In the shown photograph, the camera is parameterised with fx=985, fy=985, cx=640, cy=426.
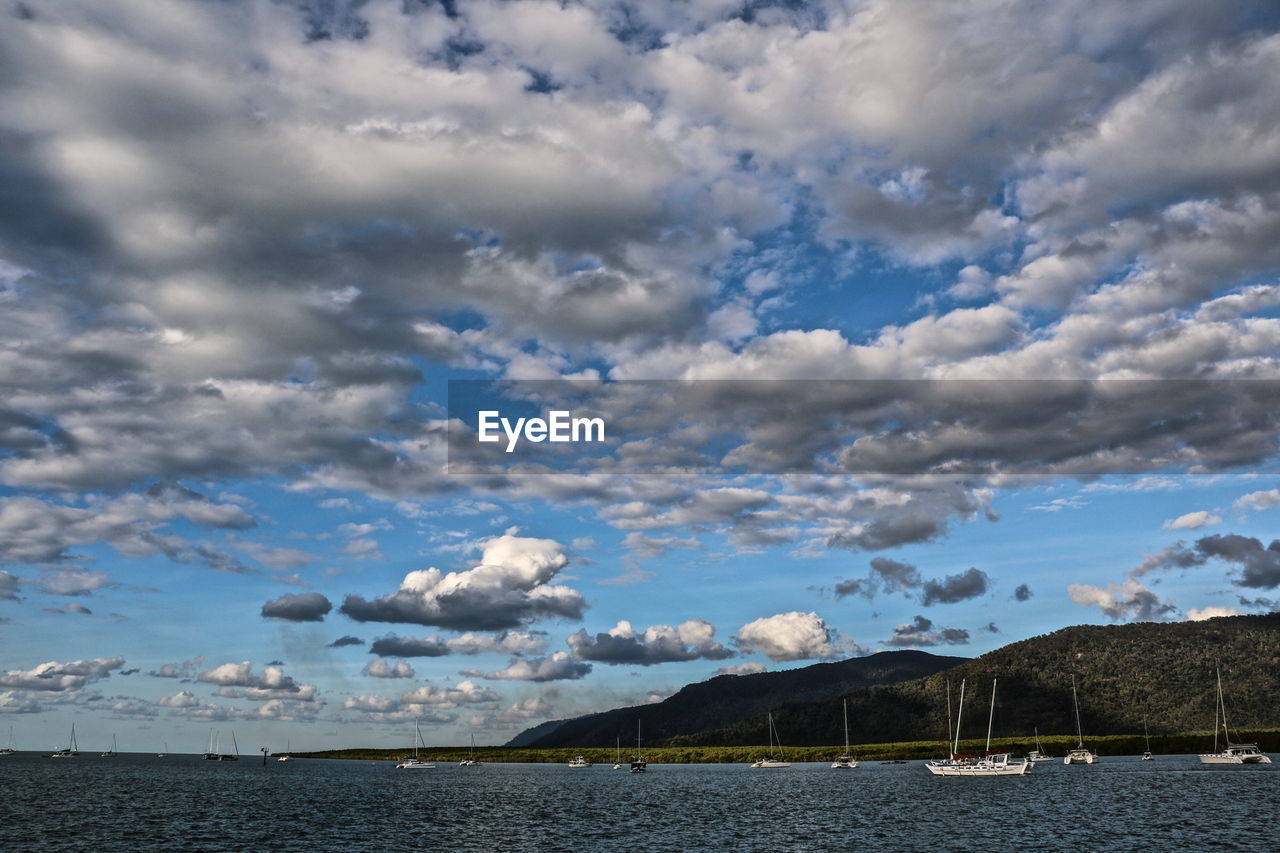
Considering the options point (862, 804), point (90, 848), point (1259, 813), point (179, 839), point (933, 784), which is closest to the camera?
point (90, 848)

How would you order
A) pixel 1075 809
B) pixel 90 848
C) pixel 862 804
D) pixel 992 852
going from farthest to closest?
pixel 862 804
pixel 1075 809
pixel 90 848
pixel 992 852

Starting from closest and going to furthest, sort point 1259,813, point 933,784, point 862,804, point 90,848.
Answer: point 90,848, point 1259,813, point 862,804, point 933,784

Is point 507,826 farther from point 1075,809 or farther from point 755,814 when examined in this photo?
point 1075,809

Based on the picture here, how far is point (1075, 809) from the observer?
128125 mm

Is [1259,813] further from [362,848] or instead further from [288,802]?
[288,802]

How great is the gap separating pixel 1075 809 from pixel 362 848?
295 feet

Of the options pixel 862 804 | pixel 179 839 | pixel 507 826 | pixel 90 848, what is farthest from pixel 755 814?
pixel 90 848

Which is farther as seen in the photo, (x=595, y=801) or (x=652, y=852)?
(x=595, y=801)

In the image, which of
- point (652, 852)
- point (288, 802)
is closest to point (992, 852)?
point (652, 852)

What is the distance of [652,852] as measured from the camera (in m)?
92.0

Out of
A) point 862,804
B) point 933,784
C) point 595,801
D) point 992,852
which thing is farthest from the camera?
point 933,784

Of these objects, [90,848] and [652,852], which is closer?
[652,852]

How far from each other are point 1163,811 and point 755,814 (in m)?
51.4

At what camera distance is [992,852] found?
88.8 metres
